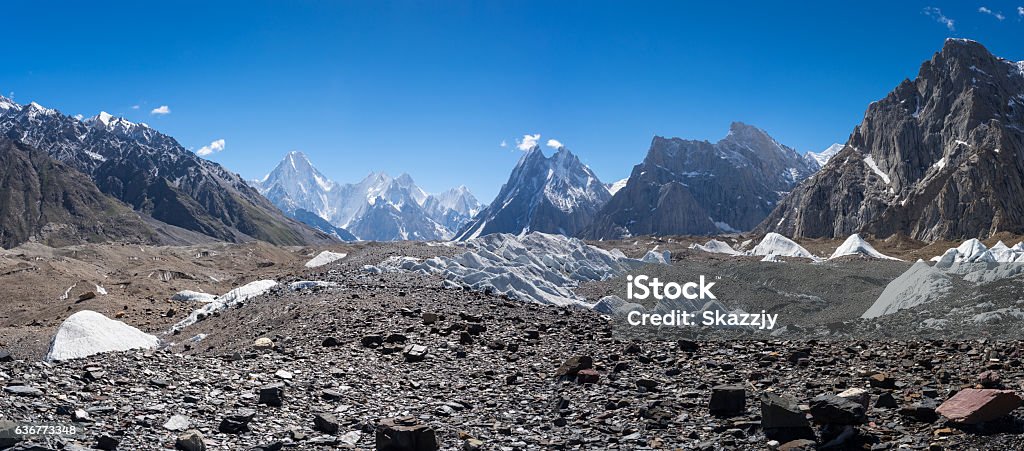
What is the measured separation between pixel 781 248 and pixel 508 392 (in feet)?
334

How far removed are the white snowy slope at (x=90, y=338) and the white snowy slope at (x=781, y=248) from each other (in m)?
93.7

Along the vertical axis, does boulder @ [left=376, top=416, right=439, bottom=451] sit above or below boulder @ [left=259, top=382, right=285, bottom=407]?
below

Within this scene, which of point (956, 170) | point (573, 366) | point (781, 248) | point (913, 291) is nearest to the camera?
point (573, 366)

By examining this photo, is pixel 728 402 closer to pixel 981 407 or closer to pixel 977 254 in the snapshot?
pixel 981 407

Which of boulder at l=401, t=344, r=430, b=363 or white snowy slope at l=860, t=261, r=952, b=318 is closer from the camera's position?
boulder at l=401, t=344, r=430, b=363

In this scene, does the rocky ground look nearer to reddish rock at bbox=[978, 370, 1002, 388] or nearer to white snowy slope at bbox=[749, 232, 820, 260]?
reddish rock at bbox=[978, 370, 1002, 388]

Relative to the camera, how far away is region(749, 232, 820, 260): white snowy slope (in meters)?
101

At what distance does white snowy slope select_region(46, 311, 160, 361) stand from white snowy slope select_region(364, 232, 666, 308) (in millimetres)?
16831

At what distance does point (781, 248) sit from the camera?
105688 millimetres

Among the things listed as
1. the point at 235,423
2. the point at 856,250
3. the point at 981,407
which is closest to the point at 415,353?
the point at 235,423

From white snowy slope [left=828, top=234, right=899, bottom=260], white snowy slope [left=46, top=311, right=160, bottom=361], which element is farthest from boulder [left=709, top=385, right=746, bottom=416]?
white snowy slope [left=828, top=234, right=899, bottom=260]

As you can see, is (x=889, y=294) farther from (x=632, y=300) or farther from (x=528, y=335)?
(x=528, y=335)

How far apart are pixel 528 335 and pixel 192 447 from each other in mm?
13024

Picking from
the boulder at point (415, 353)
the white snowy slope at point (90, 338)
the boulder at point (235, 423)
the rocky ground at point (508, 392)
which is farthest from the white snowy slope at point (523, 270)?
the boulder at point (235, 423)
